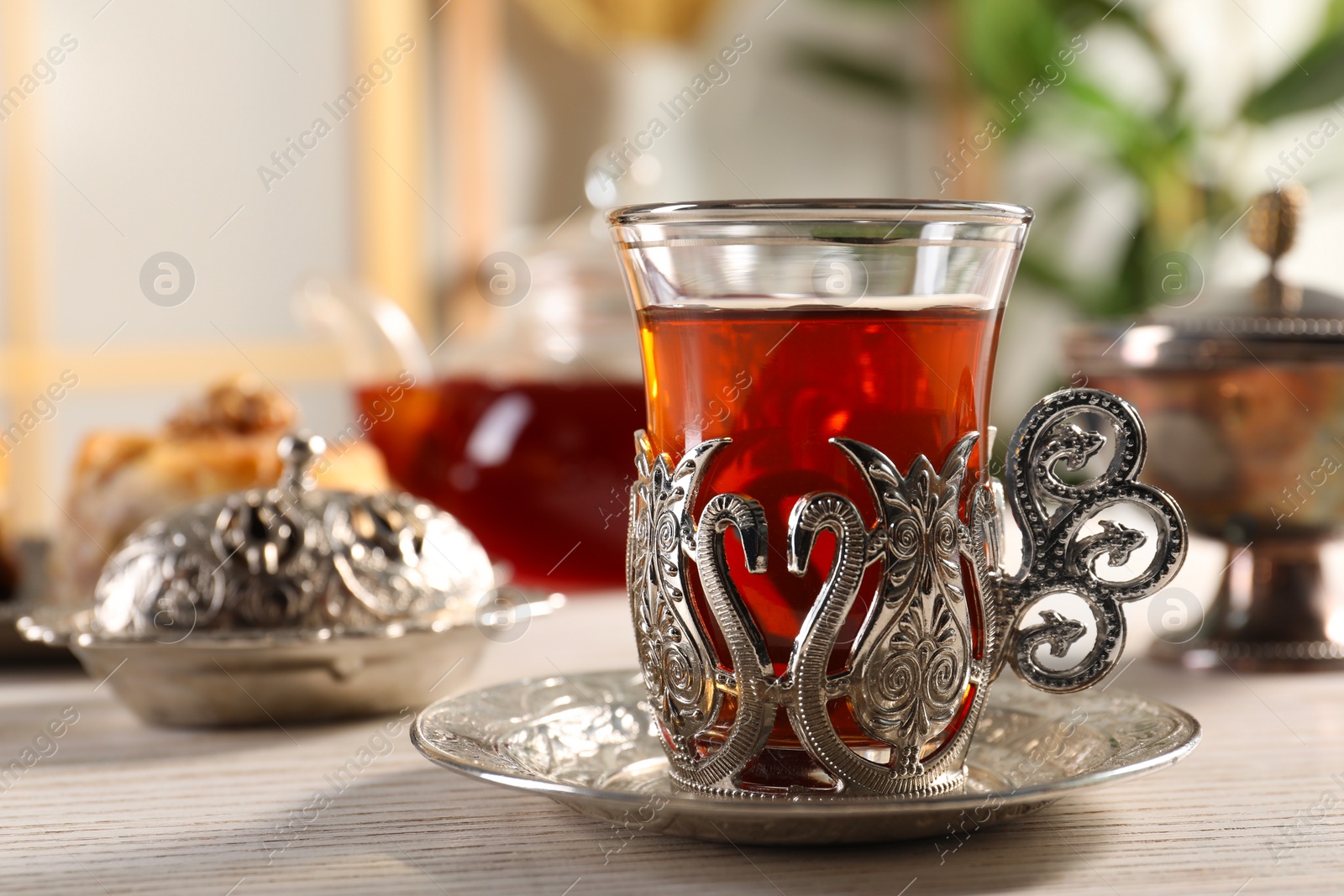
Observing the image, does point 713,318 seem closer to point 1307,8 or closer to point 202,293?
point 202,293

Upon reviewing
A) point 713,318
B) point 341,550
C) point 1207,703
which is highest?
point 713,318

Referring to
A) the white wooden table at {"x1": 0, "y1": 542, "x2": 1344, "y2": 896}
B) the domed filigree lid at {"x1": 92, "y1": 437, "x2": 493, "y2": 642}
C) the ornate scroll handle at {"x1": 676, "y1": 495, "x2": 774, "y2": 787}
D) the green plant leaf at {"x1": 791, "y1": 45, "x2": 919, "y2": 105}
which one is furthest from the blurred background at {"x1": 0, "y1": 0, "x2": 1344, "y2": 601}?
the ornate scroll handle at {"x1": 676, "y1": 495, "x2": 774, "y2": 787}

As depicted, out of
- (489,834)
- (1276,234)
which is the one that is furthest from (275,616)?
(1276,234)

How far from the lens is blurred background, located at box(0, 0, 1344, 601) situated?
3.01 meters

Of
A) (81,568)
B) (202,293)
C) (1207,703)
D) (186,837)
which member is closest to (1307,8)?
(202,293)

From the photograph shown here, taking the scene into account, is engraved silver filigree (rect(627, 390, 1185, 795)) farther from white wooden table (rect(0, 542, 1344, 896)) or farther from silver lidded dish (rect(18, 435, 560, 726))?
silver lidded dish (rect(18, 435, 560, 726))

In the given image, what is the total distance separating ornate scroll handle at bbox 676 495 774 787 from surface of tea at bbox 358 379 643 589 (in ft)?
1.96

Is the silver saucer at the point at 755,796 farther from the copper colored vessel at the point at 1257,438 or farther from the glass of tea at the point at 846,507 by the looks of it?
the copper colored vessel at the point at 1257,438

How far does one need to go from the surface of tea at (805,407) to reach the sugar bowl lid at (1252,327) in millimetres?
313

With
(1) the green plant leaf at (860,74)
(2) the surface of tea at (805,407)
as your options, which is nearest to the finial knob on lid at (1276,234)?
(2) the surface of tea at (805,407)

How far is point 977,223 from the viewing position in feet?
1.62

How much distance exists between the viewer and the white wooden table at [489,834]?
0.43 metres

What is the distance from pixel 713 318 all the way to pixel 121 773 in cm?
32

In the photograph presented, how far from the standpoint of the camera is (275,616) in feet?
2.14
